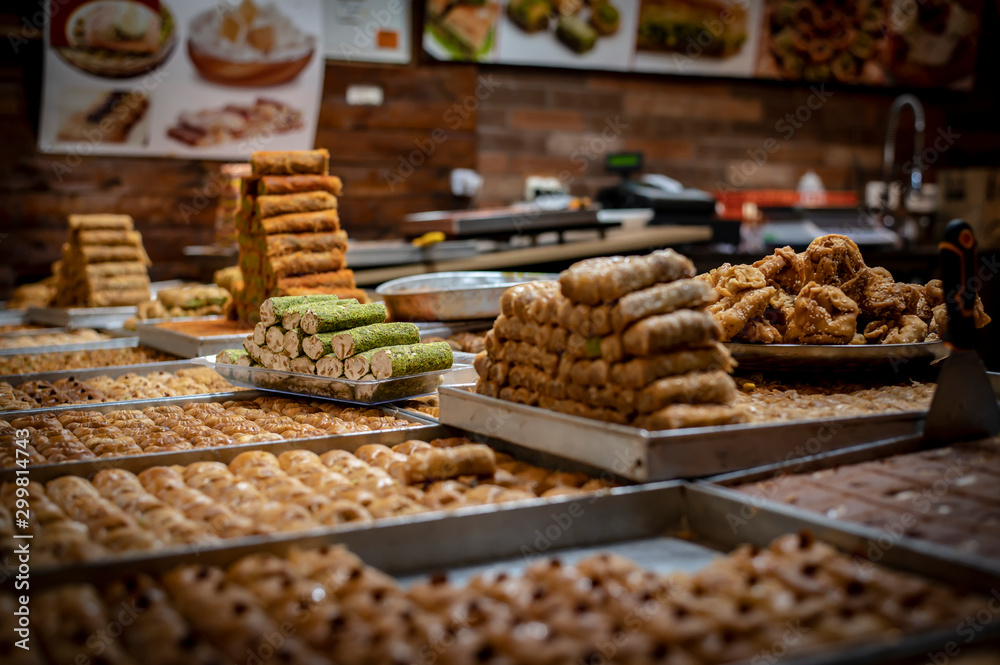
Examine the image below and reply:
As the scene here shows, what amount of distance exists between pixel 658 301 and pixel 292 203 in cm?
265

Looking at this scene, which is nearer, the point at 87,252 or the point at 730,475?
the point at 730,475

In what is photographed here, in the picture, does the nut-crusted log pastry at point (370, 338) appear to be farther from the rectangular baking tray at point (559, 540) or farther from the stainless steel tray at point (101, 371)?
the rectangular baking tray at point (559, 540)

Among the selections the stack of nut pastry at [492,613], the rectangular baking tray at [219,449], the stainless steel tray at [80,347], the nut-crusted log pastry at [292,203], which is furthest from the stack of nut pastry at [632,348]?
the stainless steel tray at [80,347]

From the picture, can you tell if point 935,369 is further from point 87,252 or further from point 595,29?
point 595,29

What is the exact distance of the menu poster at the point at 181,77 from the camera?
22.9 ft

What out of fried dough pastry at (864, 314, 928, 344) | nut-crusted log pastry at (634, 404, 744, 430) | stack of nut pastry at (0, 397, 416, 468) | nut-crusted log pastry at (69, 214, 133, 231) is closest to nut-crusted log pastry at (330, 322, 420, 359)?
stack of nut pastry at (0, 397, 416, 468)

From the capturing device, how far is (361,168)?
8195 millimetres

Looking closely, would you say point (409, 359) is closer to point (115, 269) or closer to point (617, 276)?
point (617, 276)

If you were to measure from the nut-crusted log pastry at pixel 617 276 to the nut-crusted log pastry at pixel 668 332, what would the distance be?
10 cm

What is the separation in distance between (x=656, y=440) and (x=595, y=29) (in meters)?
7.12

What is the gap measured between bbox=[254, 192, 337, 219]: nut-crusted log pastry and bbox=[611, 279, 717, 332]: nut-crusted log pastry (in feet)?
8.33

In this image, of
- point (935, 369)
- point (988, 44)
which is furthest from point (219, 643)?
point (988, 44)

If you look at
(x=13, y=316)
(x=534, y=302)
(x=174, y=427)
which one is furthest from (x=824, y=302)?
(x=13, y=316)

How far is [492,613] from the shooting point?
1.56m
